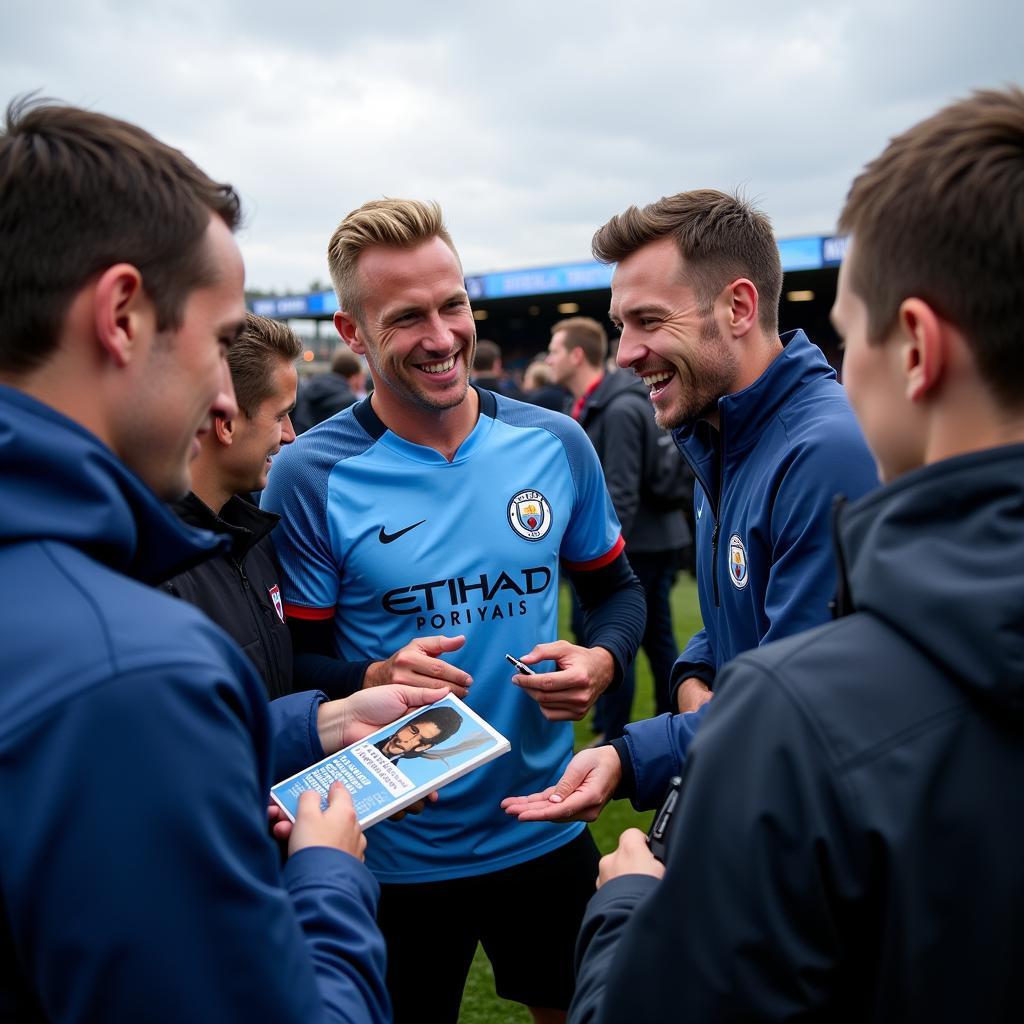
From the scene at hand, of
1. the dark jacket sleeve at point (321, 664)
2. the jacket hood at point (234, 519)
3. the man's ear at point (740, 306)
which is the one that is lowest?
the dark jacket sleeve at point (321, 664)

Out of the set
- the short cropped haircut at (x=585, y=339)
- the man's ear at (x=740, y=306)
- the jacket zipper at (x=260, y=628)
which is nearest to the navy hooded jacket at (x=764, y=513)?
the man's ear at (x=740, y=306)

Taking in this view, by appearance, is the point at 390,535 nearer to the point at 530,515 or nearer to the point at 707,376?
the point at 530,515

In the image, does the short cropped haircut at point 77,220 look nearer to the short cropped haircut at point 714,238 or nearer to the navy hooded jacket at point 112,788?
the navy hooded jacket at point 112,788

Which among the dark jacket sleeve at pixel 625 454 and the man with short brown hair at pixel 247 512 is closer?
the man with short brown hair at pixel 247 512

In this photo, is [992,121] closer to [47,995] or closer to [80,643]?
[80,643]

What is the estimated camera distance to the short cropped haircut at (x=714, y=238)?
237cm

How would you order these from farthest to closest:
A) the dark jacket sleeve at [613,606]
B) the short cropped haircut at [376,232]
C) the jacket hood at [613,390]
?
the jacket hood at [613,390] → the dark jacket sleeve at [613,606] → the short cropped haircut at [376,232]

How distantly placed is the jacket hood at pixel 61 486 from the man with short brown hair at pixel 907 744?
73 cm

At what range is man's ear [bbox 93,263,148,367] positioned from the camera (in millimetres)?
1041

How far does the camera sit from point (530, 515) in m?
2.50

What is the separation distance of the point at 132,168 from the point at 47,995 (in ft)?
3.13

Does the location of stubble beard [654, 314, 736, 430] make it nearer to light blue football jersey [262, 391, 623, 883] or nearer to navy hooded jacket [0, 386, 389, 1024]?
light blue football jersey [262, 391, 623, 883]

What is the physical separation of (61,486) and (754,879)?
879mm

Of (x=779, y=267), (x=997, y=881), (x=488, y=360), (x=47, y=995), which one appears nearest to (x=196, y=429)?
(x=47, y=995)
